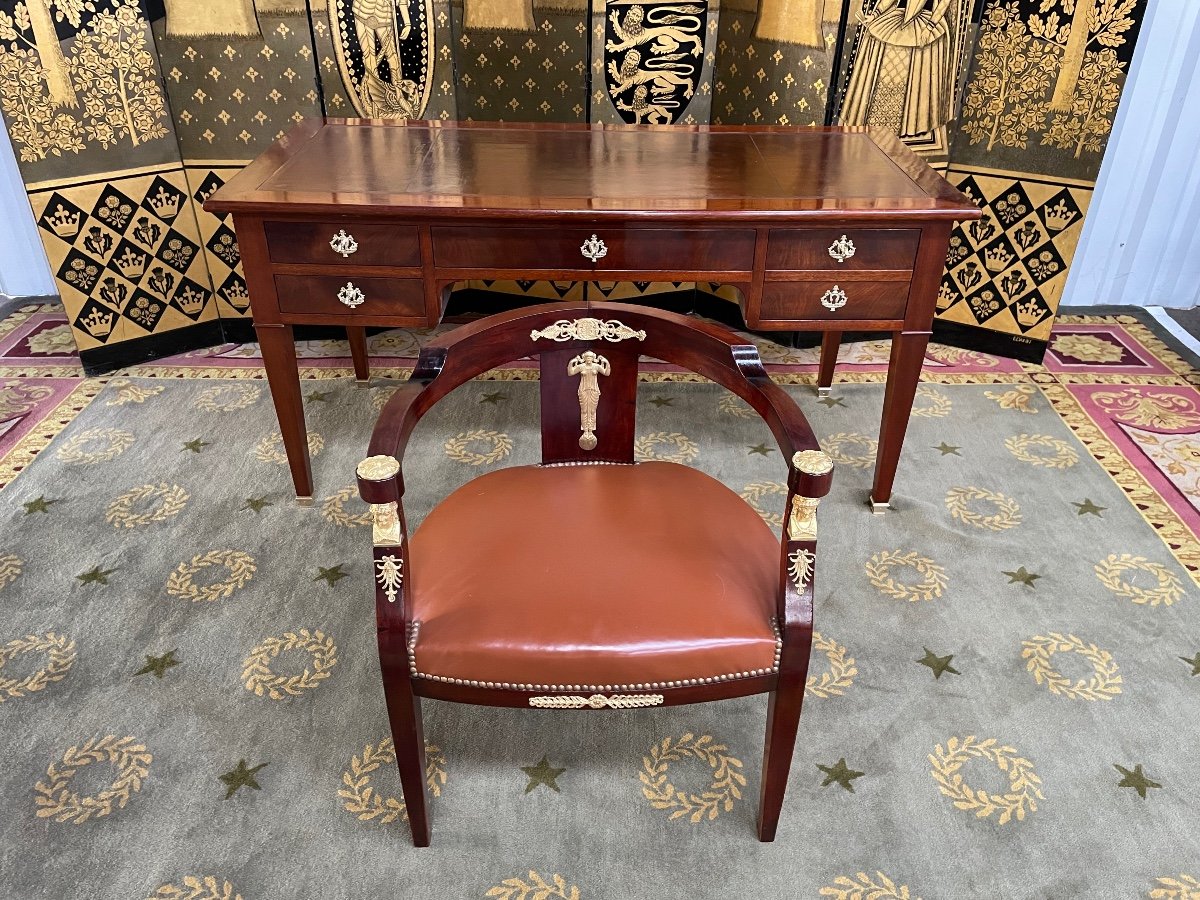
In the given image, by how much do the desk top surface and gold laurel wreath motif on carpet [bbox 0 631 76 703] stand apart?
101 centimetres

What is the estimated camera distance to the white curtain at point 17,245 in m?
3.29

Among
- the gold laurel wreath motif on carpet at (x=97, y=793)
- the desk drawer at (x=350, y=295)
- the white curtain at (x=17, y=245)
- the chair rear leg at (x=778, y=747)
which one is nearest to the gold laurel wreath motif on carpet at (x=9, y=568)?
the gold laurel wreath motif on carpet at (x=97, y=793)

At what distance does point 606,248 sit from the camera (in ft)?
6.54

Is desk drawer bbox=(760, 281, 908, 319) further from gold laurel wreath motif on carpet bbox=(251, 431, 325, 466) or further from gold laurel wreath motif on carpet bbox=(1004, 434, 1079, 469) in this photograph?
gold laurel wreath motif on carpet bbox=(251, 431, 325, 466)

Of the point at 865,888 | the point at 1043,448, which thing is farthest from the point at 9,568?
the point at 1043,448

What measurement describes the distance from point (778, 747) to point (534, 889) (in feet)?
1.56

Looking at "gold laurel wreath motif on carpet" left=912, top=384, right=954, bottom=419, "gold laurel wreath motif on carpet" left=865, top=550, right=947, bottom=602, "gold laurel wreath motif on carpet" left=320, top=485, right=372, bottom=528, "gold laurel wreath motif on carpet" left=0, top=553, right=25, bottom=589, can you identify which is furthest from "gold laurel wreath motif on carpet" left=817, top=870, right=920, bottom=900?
"gold laurel wreath motif on carpet" left=0, top=553, right=25, bottom=589

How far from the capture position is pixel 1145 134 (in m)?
3.24

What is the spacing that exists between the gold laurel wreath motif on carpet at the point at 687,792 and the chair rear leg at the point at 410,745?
0.41 m

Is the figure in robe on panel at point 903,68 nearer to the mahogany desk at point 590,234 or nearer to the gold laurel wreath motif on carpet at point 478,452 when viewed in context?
the mahogany desk at point 590,234

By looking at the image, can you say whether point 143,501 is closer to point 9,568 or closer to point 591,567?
point 9,568

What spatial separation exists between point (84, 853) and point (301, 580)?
0.74m

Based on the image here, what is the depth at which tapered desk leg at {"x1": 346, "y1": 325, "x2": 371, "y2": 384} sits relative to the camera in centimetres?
289

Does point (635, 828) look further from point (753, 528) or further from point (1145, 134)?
point (1145, 134)
